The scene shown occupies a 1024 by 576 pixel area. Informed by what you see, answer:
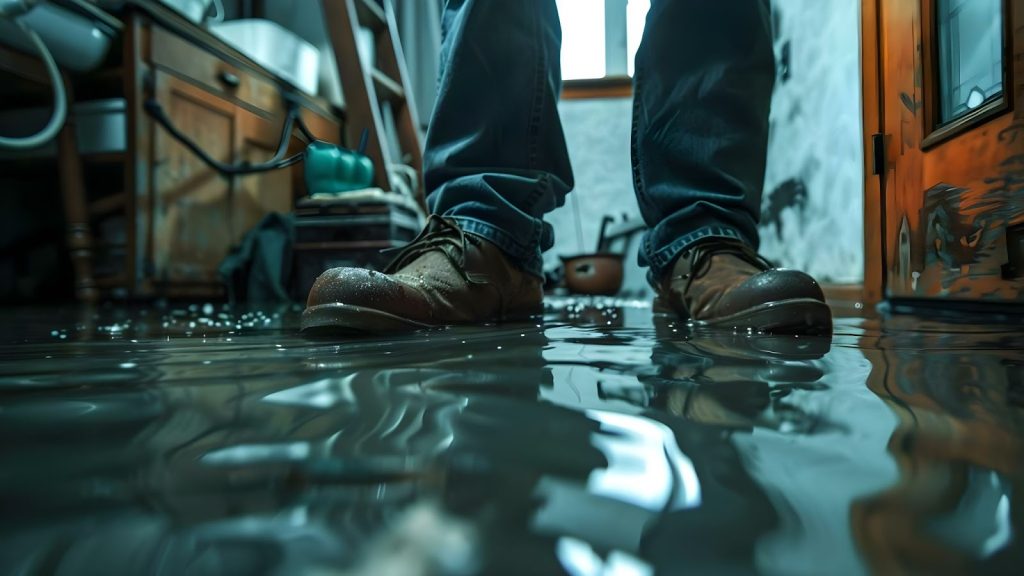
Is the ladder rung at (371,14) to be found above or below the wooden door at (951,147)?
above

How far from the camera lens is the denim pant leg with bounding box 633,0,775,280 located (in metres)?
0.80

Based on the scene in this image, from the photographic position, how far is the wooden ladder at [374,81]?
97.8 inches

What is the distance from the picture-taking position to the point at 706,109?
81 centimetres

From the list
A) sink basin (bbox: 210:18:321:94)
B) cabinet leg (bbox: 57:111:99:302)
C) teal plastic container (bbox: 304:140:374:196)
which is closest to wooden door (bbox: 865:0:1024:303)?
teal plastic container (bbox: 304:140:374:196)

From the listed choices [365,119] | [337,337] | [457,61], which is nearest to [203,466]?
[337,337]

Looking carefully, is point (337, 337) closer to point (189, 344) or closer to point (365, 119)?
point (189, 344)

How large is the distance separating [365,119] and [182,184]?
828mm

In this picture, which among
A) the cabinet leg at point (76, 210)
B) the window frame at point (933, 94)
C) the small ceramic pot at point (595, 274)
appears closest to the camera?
the window frame at point (933, 94)

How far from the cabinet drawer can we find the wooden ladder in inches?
12.7

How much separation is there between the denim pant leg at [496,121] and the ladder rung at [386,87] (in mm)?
2069

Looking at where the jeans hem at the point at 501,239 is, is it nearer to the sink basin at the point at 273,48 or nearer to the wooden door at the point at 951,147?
the wooden door at the point at 951,147

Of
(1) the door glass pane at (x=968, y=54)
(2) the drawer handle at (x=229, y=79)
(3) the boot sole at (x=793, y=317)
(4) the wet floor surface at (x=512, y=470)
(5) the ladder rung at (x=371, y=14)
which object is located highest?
(5) the ladder rung at (x=371, y=14)

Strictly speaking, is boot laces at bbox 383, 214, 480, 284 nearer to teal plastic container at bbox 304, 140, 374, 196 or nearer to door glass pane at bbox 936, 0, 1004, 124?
door glass pane at bbox 936, 0, 1004, 124

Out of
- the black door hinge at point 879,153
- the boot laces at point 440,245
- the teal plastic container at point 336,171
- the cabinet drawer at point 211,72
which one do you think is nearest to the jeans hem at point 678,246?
the boot laces at point 440,245
